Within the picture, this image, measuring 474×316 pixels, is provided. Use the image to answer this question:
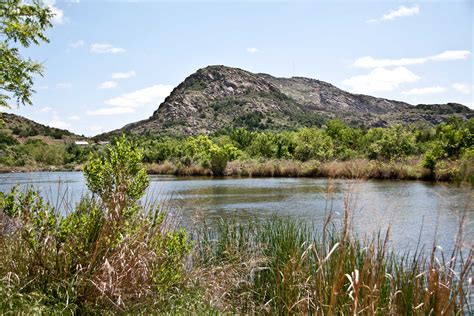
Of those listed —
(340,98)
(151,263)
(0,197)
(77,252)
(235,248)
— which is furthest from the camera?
(340,98)

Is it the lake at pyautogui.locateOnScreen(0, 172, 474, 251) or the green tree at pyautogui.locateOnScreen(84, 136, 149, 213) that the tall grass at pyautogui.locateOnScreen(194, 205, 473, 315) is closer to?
the green tree at pyautogui.locateOnScreen(84, 136, 149, 213)

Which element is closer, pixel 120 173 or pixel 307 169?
pixel 120 173

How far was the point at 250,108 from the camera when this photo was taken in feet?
413

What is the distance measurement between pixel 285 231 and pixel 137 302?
10.0 ft

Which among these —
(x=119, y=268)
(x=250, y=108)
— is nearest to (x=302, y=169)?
(x=119, y=268)

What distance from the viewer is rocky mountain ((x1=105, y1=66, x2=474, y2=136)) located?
4678 inches

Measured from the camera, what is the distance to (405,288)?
5.16 meters

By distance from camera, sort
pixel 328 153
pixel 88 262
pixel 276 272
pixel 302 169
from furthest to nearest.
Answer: pixel 328 153
pixel 302 169
pixel 276 272
pixel 88 262

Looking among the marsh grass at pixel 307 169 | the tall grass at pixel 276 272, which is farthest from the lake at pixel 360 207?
the tall grass at pixel 276 272

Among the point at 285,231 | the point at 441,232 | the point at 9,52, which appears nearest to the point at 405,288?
the point at 285,231

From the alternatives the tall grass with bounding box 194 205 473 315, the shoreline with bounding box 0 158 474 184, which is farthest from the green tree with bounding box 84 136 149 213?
the shoreline with bounding box 0 158 474 184

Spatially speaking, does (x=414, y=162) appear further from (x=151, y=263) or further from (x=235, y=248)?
(x=151, y=263)

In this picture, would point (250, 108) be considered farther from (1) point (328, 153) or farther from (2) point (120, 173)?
(2) point (120, 173)

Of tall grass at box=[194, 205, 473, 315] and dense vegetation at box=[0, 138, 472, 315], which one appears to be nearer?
dense vegetation at box=[0, 138, 472, 315]
